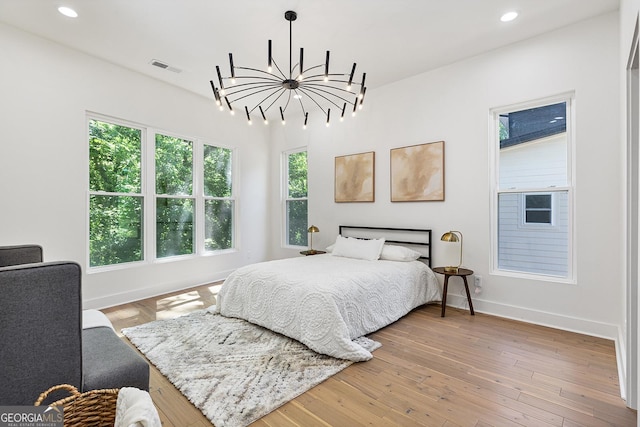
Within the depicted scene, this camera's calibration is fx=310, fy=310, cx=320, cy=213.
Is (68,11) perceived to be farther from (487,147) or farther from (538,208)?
(538,208)

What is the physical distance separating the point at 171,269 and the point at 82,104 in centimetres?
236

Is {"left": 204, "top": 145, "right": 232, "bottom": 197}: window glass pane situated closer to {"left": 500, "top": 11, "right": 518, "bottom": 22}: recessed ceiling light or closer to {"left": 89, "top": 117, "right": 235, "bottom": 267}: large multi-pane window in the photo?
{"left": 89, "top": 117, "right": 235, "bottom": 267}: large multi-pane window

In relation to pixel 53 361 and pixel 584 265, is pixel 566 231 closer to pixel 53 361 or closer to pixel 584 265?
pixel 584 265

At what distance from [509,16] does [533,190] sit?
1.73 metres

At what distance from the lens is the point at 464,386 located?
2.10 metres

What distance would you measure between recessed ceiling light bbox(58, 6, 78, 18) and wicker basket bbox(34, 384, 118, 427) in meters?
3.26

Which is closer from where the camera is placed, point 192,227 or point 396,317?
point 396,317

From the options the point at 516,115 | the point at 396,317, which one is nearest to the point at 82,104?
the point at 396,317

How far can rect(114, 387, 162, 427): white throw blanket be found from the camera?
38.9 inches

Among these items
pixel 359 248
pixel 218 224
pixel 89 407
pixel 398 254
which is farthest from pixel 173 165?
pixel 89 407

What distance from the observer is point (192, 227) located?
192 inches

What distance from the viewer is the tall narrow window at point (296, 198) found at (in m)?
5.67

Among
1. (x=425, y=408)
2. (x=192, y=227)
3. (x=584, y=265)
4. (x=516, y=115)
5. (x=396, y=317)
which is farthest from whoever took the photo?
(x=192, y=227)

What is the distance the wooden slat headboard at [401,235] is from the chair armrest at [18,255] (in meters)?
3.59
